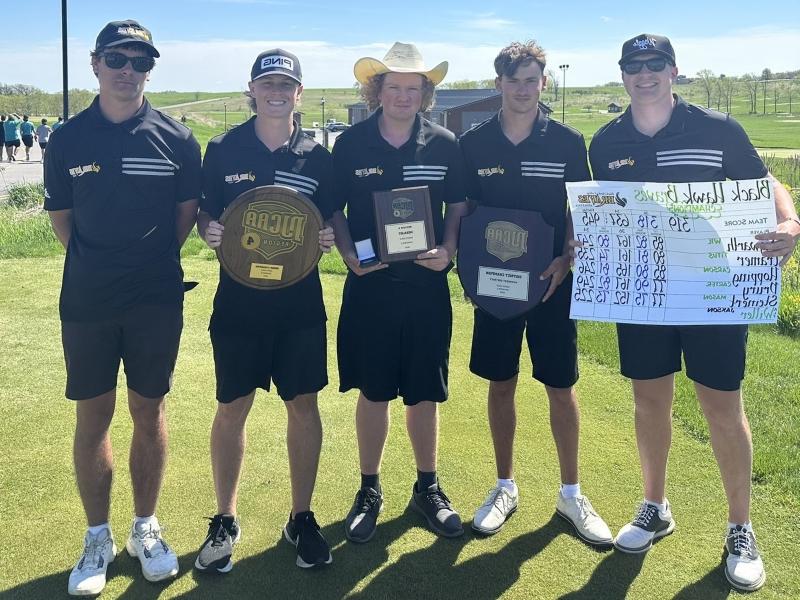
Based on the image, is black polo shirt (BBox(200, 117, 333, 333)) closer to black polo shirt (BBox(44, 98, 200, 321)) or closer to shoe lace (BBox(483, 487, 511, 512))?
black polo shirt (BBox(44, 98, 200, 321))

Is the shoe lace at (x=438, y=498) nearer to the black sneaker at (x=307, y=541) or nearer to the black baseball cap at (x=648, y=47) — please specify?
the black sneaker at (x=307, y=541)

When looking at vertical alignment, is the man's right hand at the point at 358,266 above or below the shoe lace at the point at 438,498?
above

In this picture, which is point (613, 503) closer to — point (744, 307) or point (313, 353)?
point (744, 307)

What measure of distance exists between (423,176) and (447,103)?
5058 centimetres

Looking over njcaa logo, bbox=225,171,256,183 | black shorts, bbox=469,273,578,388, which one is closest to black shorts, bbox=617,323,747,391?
black shorts, bbox=469,273,578,388

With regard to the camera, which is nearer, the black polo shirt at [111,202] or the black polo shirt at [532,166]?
the black polo shirt at [111,202]

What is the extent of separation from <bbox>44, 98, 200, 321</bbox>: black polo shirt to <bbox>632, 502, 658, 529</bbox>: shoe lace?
268cm

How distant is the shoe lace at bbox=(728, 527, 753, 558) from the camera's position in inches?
127

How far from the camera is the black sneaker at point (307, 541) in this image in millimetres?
3285

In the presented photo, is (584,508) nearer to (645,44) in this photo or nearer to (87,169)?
(645,44)

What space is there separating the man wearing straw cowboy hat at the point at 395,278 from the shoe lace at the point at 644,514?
0.92 m

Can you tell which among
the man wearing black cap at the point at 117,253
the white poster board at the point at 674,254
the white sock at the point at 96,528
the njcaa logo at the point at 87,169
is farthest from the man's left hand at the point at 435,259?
the white sock at the point at 96,528

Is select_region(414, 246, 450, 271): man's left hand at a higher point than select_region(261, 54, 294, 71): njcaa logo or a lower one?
lower

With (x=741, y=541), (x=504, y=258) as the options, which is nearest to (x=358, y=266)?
(x=504, y=258)
